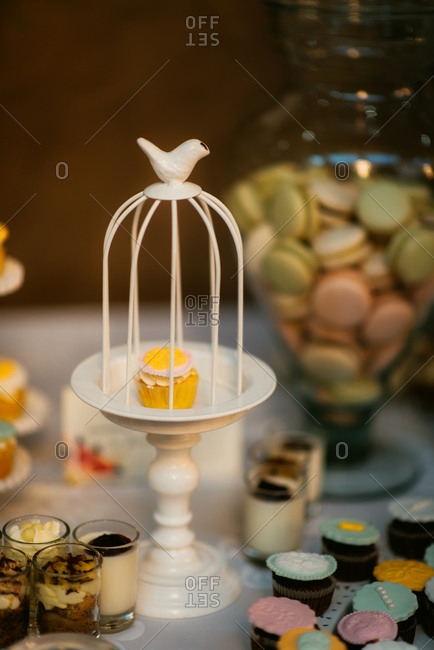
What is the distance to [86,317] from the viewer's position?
125cm

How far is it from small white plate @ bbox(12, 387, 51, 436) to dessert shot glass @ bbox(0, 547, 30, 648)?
0.29 m

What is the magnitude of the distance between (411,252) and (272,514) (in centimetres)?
29

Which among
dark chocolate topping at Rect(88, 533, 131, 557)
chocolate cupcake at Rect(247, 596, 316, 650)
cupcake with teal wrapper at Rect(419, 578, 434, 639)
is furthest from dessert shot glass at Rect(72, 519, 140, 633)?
cupcake with teal wrapper at Rect(419, 578, 434, 639)

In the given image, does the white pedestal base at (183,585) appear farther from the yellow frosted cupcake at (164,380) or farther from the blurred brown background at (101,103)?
the blurred brown background at (101,103)

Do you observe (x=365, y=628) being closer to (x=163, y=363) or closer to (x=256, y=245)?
(x=163, y=363)

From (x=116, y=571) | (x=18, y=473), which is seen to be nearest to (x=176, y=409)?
(x=116, y=571)

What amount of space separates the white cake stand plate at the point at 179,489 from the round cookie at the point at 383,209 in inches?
7.6

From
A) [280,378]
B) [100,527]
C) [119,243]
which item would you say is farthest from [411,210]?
[119,243]

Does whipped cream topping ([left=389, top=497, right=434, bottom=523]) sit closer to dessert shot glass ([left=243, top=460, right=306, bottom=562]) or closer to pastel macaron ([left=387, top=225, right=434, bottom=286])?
dessert shot glass ([left=243, top=460, right=306, bottom=562])

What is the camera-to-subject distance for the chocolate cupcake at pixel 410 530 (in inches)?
31.9

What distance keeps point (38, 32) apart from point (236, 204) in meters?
0.43

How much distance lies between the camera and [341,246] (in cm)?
86

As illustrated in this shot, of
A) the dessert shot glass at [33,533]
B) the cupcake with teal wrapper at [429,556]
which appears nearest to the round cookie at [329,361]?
the cupcake with teal wrapper at [429,556]

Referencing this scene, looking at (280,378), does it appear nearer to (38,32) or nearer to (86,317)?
(86,317)
